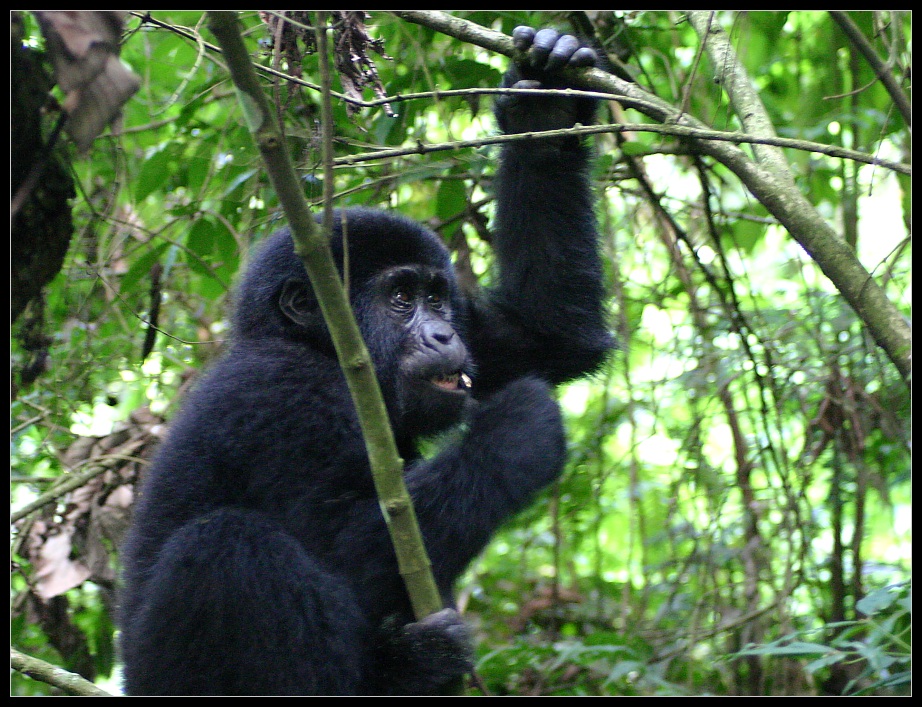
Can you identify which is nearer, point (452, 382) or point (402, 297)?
point (452, 382)

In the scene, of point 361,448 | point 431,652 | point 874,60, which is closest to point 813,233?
point 874,60

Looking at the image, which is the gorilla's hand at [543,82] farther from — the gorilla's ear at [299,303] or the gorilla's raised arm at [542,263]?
the gorilla's ear at [299,303]

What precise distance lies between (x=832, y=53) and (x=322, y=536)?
144 inches

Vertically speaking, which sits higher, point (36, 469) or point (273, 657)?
point (36, 469)

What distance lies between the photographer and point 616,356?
12.3 ft

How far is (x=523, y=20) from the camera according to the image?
3504 mm

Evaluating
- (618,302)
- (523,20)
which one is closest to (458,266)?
(618,302)

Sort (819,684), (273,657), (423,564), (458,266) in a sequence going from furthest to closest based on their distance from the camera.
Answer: (819,684), (458,266), (273,657), (423,564)

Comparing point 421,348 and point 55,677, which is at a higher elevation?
point 421,348

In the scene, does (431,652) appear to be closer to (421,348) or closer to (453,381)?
(453,381)

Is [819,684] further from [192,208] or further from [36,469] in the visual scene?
[36,469]

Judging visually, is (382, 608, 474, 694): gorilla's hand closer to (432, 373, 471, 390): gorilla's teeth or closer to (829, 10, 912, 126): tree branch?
(432, 373, 471, 390): gorilla's teeth

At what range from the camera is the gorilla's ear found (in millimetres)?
3104

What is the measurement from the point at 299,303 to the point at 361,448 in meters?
0.65
